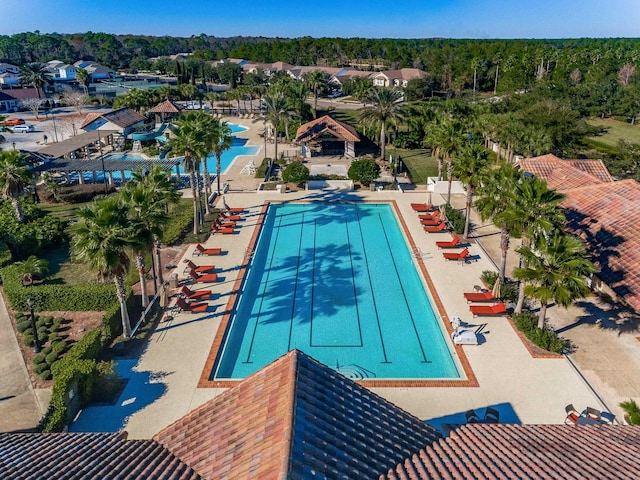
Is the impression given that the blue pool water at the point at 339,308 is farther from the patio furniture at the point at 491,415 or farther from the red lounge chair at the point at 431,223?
the patio furniture at the point at 491,415

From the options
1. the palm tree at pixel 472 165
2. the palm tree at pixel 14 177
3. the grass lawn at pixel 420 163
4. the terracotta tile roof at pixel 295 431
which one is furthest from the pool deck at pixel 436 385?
the grass lawn at pixel 420 163

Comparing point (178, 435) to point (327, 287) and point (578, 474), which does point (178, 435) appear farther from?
point (327, 287)

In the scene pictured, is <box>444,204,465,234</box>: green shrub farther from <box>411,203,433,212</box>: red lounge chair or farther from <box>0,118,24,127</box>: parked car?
<box>0,118,24,127</box>: parked car

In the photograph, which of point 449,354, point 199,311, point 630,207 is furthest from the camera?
point 630,207

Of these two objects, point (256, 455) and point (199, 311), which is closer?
point (256, 455)

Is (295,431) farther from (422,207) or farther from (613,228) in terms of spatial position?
(422,207)

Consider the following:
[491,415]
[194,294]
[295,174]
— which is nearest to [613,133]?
[295,174]

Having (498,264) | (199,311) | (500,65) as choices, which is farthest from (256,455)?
(500,65)
